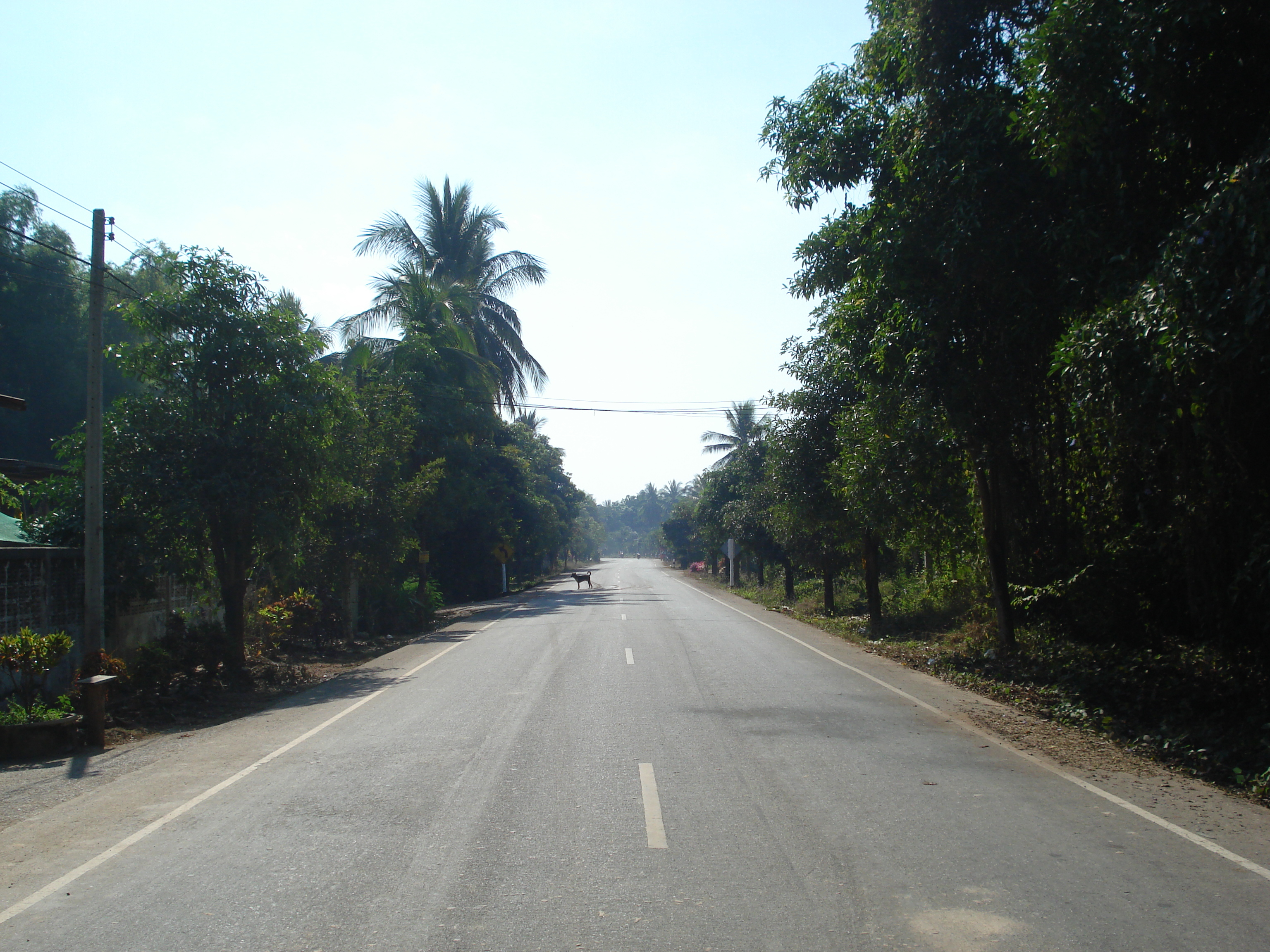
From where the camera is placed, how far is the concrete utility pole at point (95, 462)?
464 inches

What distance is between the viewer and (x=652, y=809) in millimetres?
6625

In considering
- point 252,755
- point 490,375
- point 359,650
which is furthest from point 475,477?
point 252,755

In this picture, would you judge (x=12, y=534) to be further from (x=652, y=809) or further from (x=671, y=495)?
(x=671, y=495)

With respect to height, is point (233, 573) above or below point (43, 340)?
below

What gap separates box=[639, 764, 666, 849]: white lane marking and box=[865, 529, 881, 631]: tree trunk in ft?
52.1

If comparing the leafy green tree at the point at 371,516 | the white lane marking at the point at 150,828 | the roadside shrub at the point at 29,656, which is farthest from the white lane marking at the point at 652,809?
the leafy green tree at the point at 371,516

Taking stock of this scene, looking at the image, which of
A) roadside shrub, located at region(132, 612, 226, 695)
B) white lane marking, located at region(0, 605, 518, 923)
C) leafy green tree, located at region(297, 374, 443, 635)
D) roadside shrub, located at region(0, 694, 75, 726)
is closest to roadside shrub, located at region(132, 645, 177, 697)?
roadside shrub, located at region(132, 612, 226, 695)

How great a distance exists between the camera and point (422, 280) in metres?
33.1

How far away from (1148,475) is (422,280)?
26840 millimetres

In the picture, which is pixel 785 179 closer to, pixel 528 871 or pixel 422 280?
pixel 528 871

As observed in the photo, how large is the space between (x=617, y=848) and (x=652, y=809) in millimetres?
876

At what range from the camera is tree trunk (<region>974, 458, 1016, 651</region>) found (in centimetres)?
1507

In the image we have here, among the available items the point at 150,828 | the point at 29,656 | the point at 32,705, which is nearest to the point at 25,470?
the point at 29,656

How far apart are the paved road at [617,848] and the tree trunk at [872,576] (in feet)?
40.0
